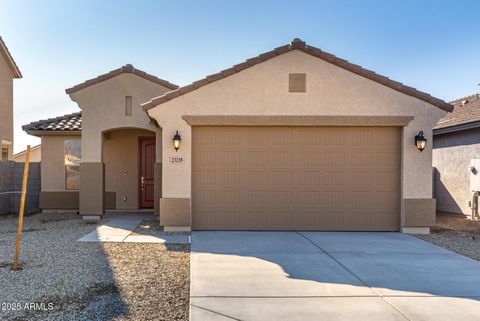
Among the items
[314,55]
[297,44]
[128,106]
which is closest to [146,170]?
[128,106]

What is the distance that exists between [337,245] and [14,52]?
17.2m

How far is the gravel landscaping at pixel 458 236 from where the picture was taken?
836 cm

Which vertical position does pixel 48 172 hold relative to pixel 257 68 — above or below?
below

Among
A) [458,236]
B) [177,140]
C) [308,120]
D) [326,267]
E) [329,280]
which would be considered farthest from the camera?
[308,120]

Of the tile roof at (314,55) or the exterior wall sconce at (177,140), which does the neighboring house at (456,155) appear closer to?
the tile roof at (314,55)

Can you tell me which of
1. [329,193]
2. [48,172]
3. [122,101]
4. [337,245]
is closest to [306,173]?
[329,193]

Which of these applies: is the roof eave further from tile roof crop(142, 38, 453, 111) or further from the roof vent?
the roof vent


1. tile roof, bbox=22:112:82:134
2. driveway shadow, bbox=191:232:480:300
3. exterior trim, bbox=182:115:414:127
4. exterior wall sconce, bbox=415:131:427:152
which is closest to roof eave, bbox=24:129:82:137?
tile roof, bbox=22:112:82:134

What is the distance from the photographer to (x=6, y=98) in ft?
59.3

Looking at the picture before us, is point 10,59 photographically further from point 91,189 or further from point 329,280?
point 329,280

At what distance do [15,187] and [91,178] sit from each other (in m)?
3.81

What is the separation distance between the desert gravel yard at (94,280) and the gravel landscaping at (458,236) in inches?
220

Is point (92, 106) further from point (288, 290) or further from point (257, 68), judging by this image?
point (288, 290)

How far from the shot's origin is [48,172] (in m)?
14.3
